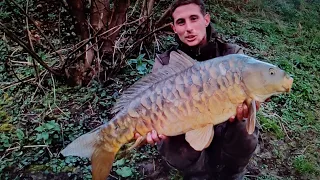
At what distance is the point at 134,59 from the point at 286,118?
60.4 inches

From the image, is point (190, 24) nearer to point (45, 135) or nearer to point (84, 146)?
point (84, 146)

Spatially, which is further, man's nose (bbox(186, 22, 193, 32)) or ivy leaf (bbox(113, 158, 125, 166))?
ivy leaf (bbox(113, 158, 125, 166))

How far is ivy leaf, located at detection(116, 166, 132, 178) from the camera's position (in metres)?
2.79

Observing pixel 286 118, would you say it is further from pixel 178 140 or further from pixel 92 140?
pixel 92 140

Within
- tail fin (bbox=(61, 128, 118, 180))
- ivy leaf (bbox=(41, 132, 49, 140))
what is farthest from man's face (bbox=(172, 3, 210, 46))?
ivy leaf (bbox=(41, 132, 49, 140))

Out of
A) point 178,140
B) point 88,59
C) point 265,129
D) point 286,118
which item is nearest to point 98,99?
point 88,59

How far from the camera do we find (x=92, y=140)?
2.02 metres

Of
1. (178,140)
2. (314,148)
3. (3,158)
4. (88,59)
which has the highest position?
(88,59)

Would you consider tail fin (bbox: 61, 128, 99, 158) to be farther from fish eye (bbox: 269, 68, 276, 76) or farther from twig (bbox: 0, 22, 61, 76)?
twig (bbox: 0, 22, 61, 76)

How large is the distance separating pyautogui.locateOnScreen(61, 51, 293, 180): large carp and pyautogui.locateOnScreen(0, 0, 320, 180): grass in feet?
2.75

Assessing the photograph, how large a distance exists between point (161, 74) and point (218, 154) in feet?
2.56

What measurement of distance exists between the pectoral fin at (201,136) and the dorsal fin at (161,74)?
30 cm

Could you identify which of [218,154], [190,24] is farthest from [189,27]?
[218,154]

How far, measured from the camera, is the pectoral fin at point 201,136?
1.88 metres
